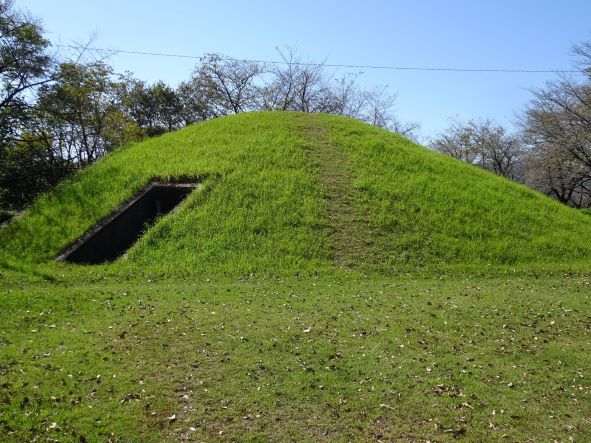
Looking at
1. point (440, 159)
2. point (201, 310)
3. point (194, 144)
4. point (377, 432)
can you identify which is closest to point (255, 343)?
point (201, 310)

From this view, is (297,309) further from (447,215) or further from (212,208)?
(447,215)

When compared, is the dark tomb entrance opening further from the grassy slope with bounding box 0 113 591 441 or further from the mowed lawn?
the mowed lawn

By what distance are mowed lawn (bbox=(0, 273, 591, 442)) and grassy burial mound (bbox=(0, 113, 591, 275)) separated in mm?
2546

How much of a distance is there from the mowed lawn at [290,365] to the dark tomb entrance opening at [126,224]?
2718 mm

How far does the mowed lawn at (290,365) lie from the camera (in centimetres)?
465

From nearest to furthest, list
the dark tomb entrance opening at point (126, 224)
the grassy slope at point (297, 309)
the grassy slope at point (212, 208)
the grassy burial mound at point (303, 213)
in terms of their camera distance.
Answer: the grassy slope at point (297, 309) → the grassy slope at point (212, 208) → the grassy burial mound at point (303, 213) → the dark tomb entrance opening at point (126, 224)

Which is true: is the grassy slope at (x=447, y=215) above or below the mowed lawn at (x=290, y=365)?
above

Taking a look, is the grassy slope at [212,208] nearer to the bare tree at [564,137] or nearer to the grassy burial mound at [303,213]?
the grassy burial mound at [303,213]

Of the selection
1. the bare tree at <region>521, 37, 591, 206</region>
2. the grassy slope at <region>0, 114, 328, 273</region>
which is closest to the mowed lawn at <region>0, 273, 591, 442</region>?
the grassy slope at <region>0, 114, 328, 273</region>

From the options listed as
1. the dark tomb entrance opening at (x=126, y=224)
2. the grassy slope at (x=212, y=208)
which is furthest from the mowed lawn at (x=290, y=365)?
the dark tomb entrance opening at (x=126, y=224)

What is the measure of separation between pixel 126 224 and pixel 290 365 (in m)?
8.76

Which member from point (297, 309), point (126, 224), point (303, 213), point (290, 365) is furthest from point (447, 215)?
point (290, 365)

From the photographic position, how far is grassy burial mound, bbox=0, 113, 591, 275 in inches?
472

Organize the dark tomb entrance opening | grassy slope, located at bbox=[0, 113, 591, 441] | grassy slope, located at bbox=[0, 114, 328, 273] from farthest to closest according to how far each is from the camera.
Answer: the dark tomb entrance opening
grassy slope, located at bbox=[0, 114, 328, 273]
grassy slope, located at bbox=[0, 113, 591, 441]
